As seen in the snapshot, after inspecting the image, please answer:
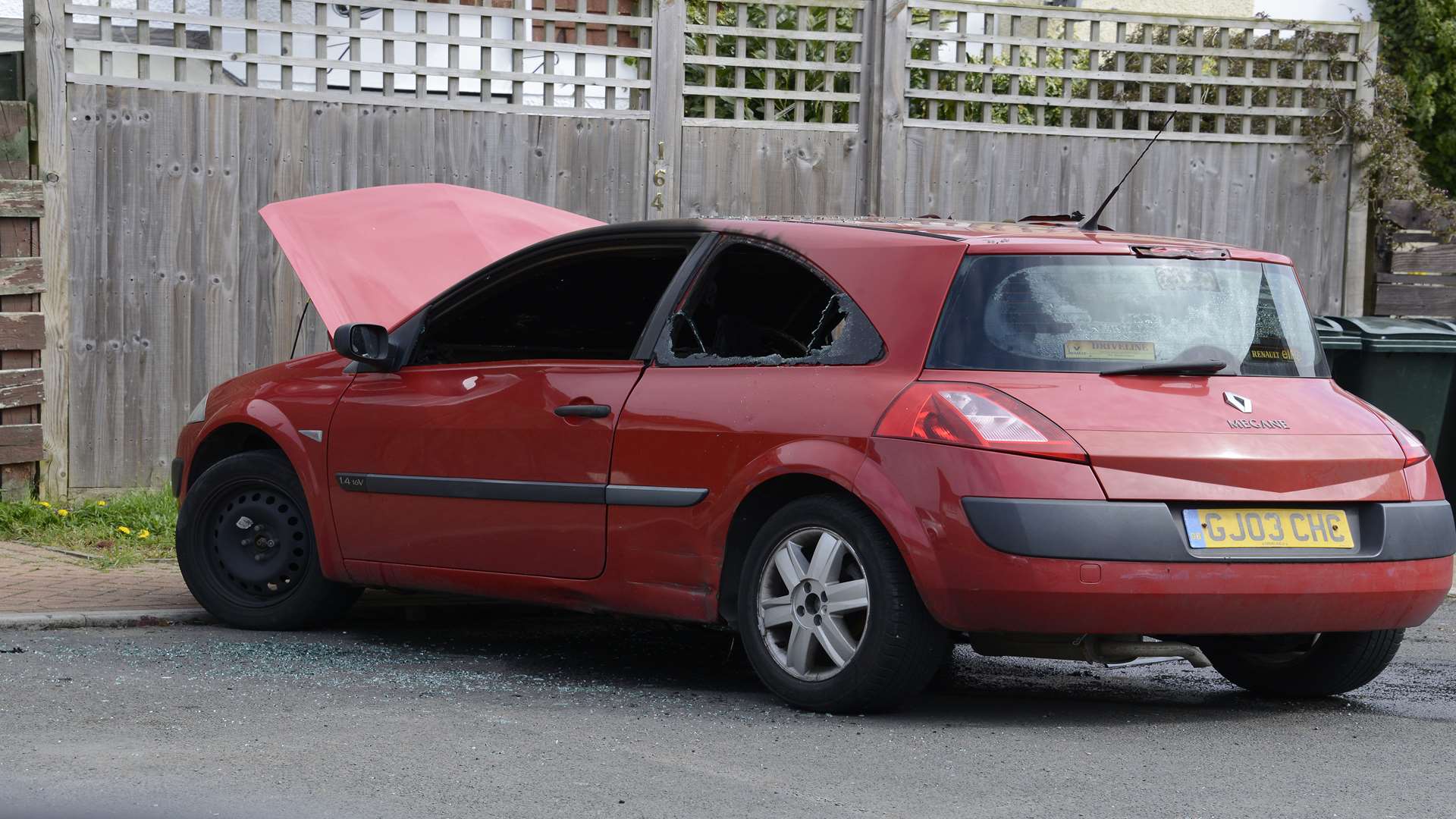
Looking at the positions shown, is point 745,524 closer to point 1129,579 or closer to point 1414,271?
point 1129,579

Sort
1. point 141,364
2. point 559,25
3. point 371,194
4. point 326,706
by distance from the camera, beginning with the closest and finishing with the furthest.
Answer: point 326,706
point 371,194
point 141,364
point 559,25

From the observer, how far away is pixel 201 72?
31.0 ft

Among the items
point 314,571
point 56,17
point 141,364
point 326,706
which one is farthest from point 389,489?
point 56,17

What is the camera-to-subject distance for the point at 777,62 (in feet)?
33.8

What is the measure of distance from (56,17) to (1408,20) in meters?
15.8

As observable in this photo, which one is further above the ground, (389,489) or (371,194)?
(371,194)

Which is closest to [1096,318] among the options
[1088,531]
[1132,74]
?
[1088,531]

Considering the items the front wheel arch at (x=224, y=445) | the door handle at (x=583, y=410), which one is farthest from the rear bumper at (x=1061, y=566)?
the front wheel arch at (x=224, y=445)

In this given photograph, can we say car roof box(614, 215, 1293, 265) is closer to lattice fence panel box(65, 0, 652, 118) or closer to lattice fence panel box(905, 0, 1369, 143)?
lattice fence panel box(65, 0, 652, 118)

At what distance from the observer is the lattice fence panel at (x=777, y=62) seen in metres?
10.2

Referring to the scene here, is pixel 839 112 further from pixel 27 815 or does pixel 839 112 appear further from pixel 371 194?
pixel 27 815

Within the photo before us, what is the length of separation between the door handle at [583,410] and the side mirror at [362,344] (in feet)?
3.00

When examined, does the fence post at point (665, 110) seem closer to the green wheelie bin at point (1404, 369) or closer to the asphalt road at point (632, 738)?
the green wheelie bin at point (1404, 369)

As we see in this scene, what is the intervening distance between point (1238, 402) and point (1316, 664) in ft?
3.44
